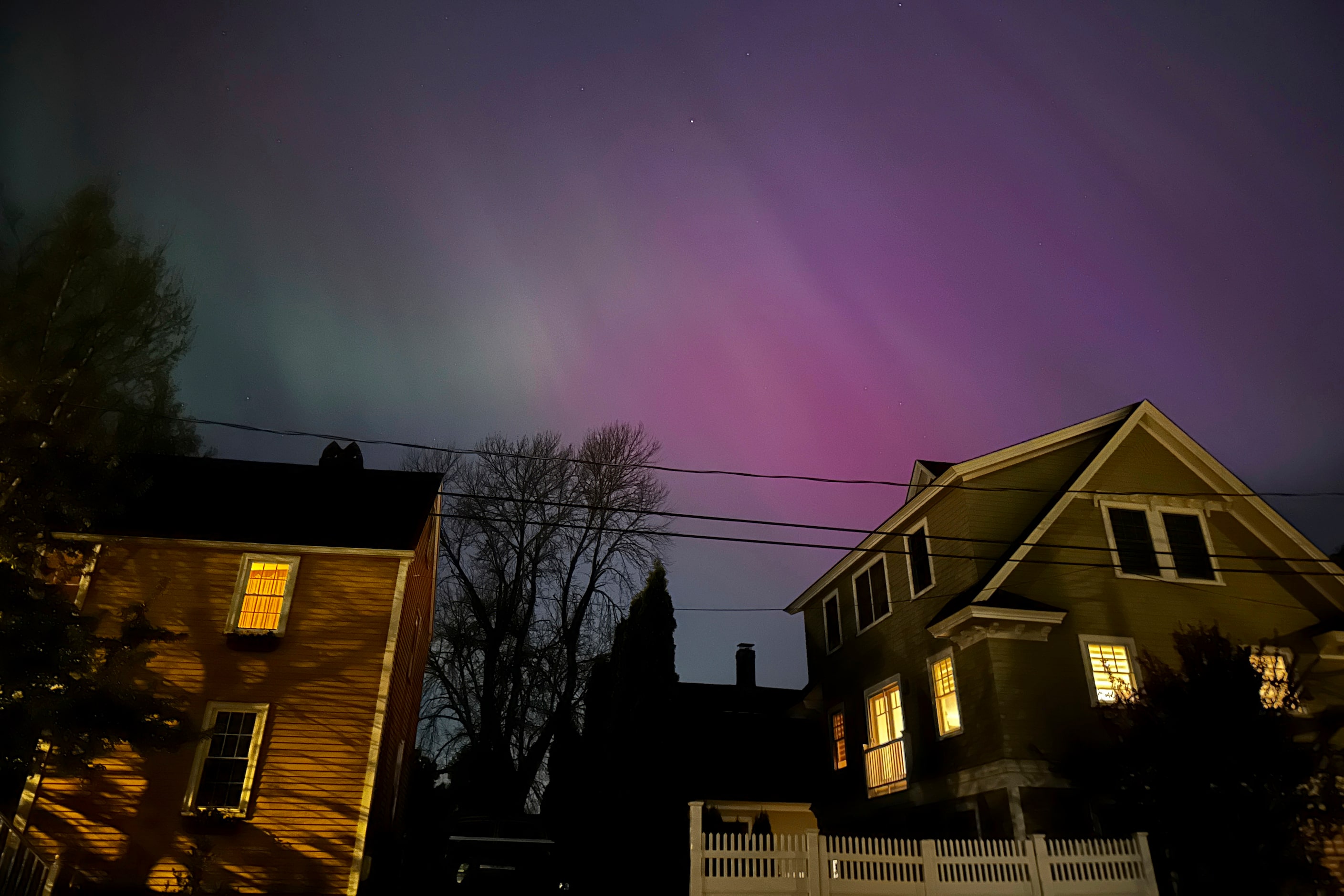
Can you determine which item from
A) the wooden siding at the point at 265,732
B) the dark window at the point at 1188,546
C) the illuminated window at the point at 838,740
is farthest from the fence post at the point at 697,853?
the dark window at the point at 1188,546

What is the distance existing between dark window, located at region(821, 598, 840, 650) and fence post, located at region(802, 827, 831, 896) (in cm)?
1336

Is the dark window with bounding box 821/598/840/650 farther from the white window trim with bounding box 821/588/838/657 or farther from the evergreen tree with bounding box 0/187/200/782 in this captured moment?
the evergreen tree with bounding box 0/187/200/782

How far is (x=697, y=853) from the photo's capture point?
12453 millimetres

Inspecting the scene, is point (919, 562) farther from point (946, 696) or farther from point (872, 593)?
point (946, 696)

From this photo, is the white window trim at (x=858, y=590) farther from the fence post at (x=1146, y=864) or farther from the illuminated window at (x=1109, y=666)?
the fence post at (x=1146, y=864)

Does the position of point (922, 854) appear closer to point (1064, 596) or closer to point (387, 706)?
point (1064, 596)

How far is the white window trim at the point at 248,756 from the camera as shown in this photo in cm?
1602

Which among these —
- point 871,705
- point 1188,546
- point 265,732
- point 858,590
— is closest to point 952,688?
point 871,705

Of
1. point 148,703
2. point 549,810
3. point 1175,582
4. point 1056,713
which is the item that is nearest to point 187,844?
point 148,703

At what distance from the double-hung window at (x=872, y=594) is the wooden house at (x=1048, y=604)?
44cm

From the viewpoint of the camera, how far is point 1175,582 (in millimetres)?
19609

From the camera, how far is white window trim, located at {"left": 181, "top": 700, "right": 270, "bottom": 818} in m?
16.0

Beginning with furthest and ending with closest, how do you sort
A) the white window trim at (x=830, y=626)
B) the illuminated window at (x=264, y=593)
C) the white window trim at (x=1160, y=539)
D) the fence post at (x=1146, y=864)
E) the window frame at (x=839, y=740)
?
the white window trim at (x=830, y=626), the window frame at (x=839, y=740), the white window trim at (x=1160, y=539), the illuminated window at (x=264, y=593), the fence post at (x=1146, y=864)

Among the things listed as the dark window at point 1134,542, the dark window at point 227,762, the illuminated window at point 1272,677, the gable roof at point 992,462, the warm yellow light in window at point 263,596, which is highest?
the gable roof at point 992,462
